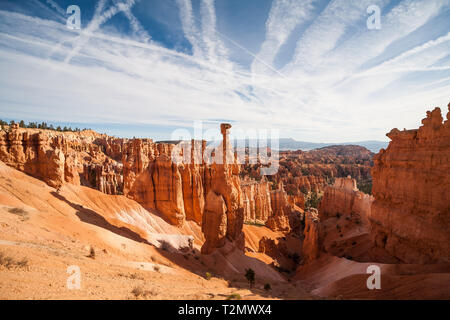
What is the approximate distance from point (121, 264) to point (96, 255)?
128 centimetres

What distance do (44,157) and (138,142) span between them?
17.5 m

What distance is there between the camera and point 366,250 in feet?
66.3

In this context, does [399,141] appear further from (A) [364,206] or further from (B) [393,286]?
(A) [364,206]

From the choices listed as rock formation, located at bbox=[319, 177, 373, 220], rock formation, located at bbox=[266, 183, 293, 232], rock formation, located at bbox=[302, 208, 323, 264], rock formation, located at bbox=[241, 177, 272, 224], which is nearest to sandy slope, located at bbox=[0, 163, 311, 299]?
rock formation, located at bbox=[302, 208, 323, 264]

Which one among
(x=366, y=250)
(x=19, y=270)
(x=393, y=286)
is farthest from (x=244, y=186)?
(x=19, y=270)

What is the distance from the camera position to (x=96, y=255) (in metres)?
→ 11.4

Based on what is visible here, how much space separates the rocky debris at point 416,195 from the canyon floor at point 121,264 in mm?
1855

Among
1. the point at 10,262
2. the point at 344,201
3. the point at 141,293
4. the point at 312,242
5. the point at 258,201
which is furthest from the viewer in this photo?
the point at 258,201

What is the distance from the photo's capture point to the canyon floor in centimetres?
686

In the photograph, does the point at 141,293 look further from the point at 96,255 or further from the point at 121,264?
the point at 96,255

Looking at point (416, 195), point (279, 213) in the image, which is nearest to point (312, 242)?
point (416, 195)
